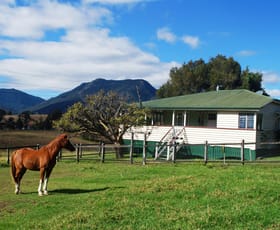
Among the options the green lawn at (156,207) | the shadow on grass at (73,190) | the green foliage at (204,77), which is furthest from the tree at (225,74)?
the shadow on grass at (73,190)

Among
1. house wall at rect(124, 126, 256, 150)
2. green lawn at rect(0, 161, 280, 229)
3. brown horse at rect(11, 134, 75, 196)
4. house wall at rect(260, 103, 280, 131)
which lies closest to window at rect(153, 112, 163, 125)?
house wall at rect(124, 126, 256, 150)

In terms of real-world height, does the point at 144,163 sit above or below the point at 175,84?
below

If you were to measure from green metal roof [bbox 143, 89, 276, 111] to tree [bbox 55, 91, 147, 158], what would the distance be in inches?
113

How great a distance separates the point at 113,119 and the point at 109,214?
22472mm

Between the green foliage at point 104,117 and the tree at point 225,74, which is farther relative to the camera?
the tree at point 225,74

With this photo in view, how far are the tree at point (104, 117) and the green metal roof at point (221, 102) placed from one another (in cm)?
287

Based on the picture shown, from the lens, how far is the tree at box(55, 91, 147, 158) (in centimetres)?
2981

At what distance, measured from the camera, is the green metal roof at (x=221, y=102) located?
2759cm

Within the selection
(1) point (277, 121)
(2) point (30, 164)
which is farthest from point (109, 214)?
(1) point (277, 121)

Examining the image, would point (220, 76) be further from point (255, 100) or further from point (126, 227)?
point (126, 227)

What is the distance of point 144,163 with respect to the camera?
21.9m

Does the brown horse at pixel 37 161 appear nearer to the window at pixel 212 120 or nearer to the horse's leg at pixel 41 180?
the horse's leg at pixel 41 180

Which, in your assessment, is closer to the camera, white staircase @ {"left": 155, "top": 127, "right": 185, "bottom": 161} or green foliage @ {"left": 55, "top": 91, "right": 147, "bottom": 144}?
white staircase @ {"left": 155, "top": 127, "right": 185, "bottom": 161}

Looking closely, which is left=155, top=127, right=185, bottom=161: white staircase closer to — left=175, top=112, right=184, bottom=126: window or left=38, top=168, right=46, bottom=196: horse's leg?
left=175, top=112, right=184, bottom=126: window
